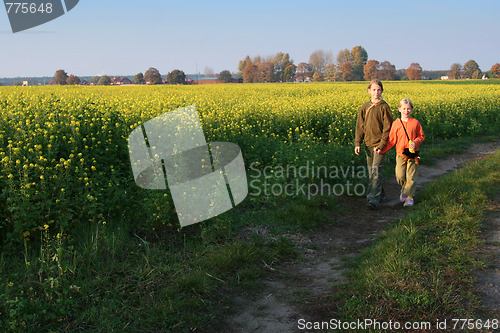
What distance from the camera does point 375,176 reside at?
7.58 m

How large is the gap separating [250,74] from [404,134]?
116 m

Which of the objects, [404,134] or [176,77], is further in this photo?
[176,77]

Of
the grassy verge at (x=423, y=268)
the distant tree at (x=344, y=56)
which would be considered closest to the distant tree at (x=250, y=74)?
the distant tree at (x=344, y=56)

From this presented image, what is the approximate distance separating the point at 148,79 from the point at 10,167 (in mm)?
80851

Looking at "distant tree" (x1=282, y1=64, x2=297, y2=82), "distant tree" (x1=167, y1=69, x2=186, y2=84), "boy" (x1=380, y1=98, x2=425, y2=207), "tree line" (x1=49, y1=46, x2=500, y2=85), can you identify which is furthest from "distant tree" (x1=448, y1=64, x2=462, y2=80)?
"boy" (x1=380, y1=98, x2=425, y2=207)

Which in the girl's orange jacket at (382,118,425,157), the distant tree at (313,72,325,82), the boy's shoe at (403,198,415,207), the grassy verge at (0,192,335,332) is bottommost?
the distant tree at (313,72,325,82)

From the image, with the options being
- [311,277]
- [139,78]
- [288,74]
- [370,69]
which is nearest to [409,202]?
[311,277]

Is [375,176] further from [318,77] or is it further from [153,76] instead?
[318,77]

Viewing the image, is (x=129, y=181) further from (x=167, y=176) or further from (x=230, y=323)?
(x=230, y=323)

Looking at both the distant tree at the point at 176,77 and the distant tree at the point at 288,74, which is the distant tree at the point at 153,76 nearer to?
the distant tree at the point at 176,77

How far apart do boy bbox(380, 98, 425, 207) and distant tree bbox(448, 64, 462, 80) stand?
134 metres

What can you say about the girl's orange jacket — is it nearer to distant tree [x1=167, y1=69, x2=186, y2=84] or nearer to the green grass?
the green grass

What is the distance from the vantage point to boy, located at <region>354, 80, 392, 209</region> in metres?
7.34

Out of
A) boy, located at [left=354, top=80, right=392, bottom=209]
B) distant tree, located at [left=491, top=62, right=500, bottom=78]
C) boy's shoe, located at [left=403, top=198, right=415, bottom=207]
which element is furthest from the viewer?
distant tree, located at [left=491, top=62, right=500, bottom=78]
